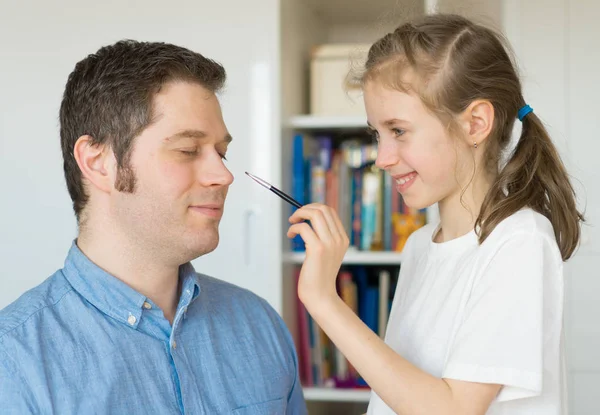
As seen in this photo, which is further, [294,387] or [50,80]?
[50,80]

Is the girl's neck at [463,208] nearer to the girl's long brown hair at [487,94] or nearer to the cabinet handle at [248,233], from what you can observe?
the girl's long brown hair at [487,94]

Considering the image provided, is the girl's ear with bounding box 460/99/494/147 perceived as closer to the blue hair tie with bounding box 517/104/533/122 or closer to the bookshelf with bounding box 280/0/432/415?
the blue hair tie with bounding box 517/104/533/122

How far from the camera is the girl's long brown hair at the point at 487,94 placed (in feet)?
4.33

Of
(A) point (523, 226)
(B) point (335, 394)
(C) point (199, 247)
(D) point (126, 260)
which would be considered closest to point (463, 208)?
(A) point (523, 226)

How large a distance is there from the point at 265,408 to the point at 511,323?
475 mm

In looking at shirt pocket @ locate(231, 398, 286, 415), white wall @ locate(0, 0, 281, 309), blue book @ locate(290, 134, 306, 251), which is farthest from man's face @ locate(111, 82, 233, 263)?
blue book @ locate(290, 134, 306, 251)

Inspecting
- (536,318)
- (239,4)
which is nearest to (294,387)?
(536,318)

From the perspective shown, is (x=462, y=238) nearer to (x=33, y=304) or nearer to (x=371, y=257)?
(x=33, y=304)

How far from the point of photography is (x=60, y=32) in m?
2.38

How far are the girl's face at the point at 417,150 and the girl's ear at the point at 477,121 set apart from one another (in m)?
0.02

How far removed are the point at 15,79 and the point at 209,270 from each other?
2.75 feet

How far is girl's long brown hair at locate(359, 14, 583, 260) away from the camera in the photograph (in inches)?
52.0

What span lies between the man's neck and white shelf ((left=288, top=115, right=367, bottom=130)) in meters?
1.07

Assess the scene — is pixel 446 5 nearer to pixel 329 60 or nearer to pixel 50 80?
pixel 329 60
